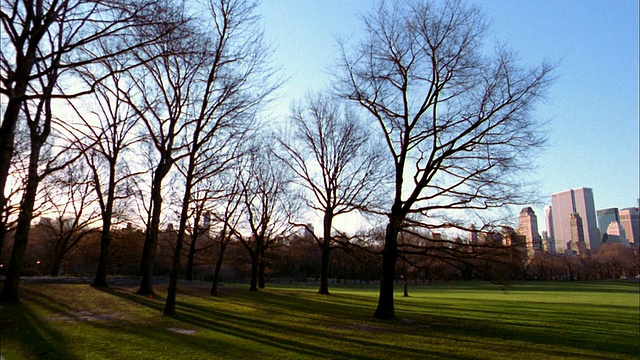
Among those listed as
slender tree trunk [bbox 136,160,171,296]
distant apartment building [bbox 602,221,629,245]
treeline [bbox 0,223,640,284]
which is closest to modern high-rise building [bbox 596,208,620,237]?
distant apartment building [bbox 602,221,629,245]

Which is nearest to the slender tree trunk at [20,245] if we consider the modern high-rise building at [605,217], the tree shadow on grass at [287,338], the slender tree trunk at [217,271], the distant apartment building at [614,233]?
the tree shadow on grass at [287,338]

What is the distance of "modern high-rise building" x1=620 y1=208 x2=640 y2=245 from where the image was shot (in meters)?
152

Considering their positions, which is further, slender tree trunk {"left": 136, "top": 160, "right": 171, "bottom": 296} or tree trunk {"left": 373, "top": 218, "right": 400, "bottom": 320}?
slender tree trunk {"left": 136, "top": 160, "right": 171, "bottom": 296}

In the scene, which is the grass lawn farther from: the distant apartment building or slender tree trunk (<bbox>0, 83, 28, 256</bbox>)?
the distant apartment building

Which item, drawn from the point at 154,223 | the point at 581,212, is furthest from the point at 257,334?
the point at 581,212

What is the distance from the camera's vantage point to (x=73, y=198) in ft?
114

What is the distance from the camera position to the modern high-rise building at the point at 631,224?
15212 centimetres

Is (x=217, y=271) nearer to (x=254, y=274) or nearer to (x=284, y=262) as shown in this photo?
(x=254, y=274)

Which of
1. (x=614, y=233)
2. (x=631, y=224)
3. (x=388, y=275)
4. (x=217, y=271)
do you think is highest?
(x=631, y=224)

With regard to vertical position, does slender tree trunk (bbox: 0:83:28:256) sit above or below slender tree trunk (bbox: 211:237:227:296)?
above

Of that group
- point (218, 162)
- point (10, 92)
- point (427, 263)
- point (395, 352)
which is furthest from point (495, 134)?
point (10, 92)

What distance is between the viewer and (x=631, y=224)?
525 ft

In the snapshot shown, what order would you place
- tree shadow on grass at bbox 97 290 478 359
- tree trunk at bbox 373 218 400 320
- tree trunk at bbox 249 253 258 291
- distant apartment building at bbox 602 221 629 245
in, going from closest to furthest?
tree shadow on grass at bbox 97 290 478 359 → tree trunk at bbox 373 218 400 320 → tree trunk at bbox 249 253 258 291 → distant apartment building at bbox 602 221 629 245

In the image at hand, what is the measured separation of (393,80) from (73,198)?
31.3 metres
